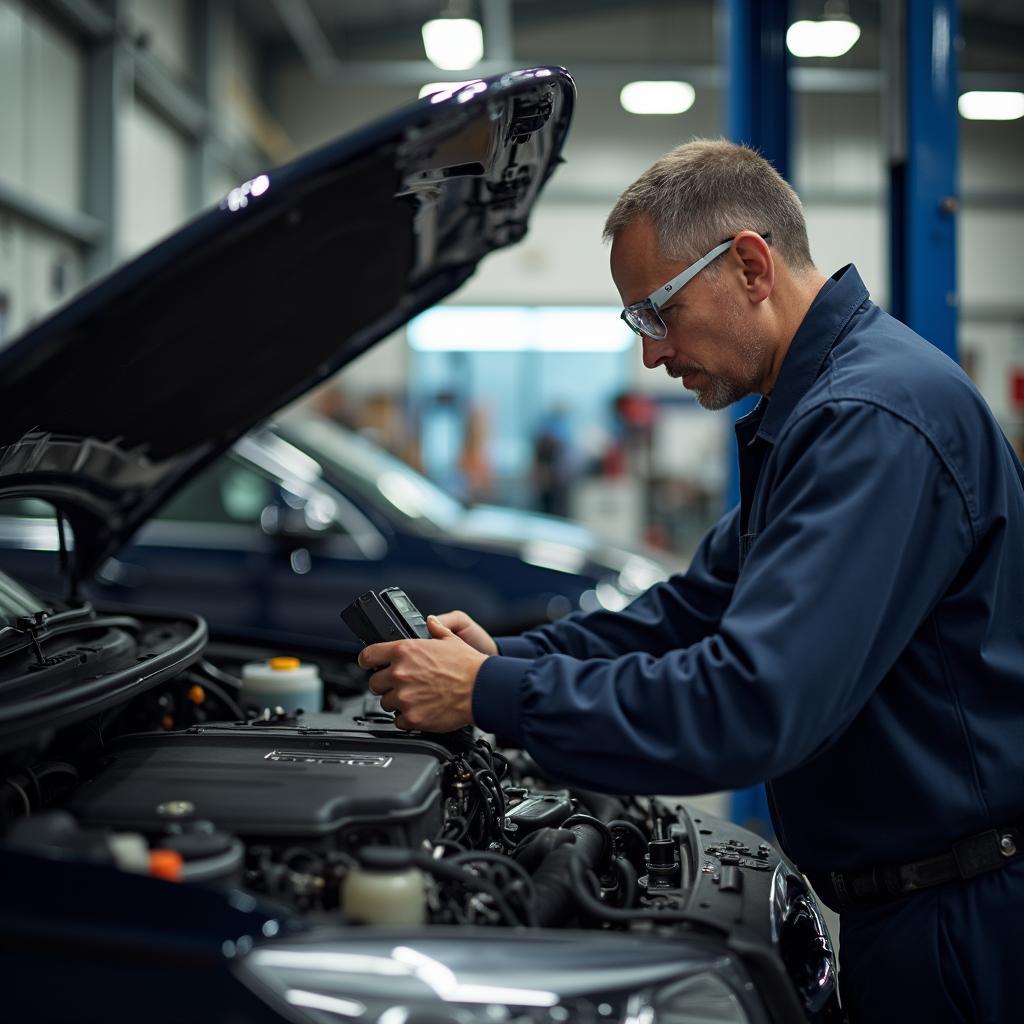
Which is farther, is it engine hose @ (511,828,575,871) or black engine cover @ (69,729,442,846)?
engine hose @ (511,828,575,871)

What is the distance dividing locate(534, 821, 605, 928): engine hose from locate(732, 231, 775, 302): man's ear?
0.85 metres

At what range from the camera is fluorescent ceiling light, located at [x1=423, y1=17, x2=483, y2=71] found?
1027 cm

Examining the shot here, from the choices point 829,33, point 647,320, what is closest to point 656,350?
point 647,320

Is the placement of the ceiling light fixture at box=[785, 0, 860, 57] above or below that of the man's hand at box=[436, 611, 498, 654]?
above

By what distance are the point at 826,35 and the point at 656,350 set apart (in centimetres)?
807

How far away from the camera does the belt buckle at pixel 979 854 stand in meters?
1.59

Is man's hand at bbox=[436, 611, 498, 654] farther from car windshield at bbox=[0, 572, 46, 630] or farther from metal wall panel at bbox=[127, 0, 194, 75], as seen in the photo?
metal wall panel at bbox=[127, 0, 194, 75]

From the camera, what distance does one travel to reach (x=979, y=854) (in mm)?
1596

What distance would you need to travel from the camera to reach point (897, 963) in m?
1.64

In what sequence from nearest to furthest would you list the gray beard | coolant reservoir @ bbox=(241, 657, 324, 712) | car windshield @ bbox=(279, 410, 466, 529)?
the gray beard, coolant reservoir @ bbox=(241, 657, 324, 712), car windshield @ bbox=(279, 410, 466, 529)

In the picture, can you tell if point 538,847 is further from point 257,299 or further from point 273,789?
point 257,299

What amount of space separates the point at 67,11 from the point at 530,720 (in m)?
8.22

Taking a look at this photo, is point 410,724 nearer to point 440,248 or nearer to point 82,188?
point 440,248

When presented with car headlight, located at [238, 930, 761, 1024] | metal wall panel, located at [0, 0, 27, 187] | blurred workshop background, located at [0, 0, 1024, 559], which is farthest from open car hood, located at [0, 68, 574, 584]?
blurred workshop background, located at [0, 0, 1024, 559]
